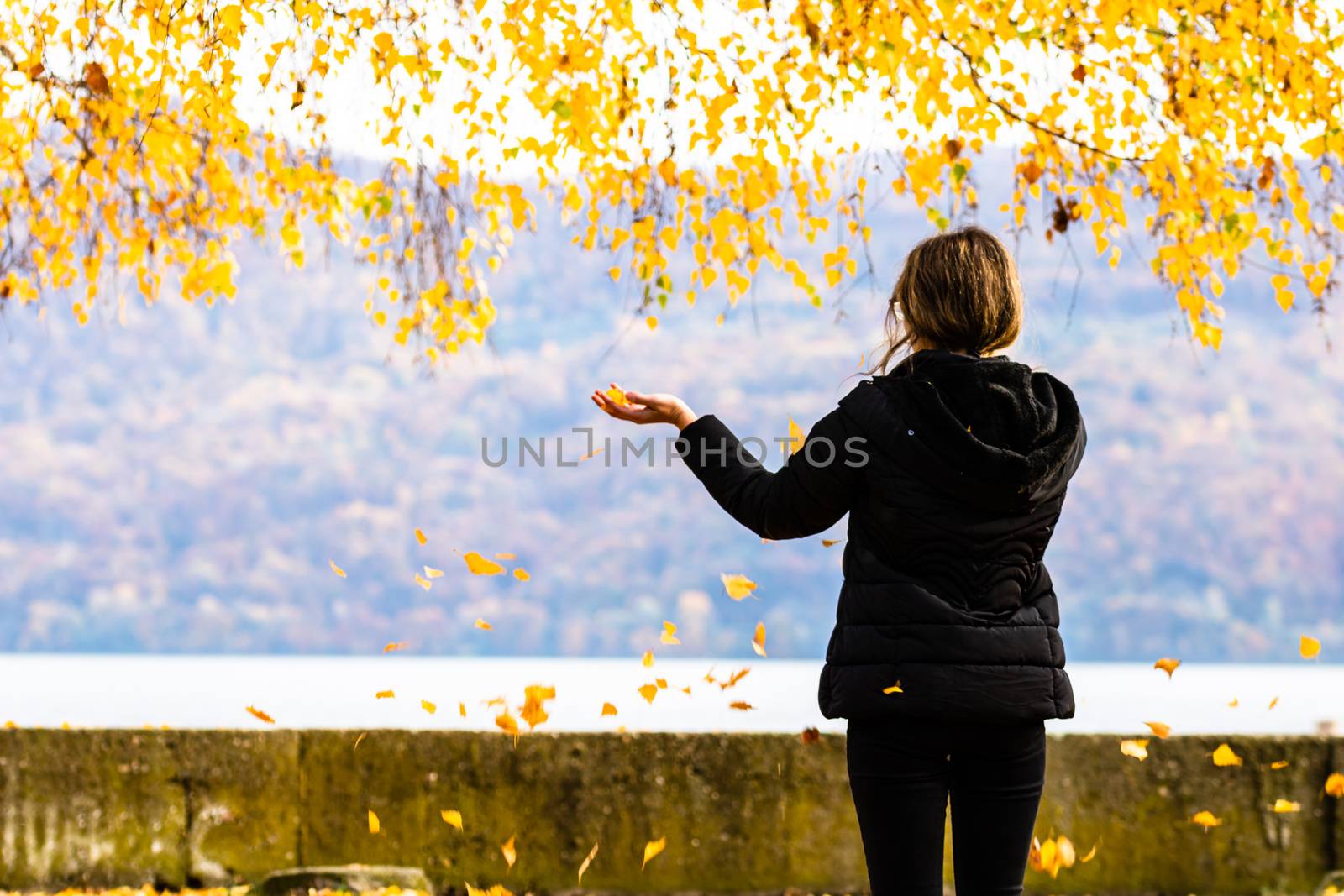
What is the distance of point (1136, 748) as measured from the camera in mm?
4578

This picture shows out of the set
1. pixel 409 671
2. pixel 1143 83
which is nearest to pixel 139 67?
pixel 1143 83

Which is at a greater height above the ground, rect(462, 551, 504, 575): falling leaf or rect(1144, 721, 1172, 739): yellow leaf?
rect(462, 551, 504, 575): falling leaf

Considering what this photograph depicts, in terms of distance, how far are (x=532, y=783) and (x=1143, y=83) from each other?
334 centimetres

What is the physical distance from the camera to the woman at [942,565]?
1.98 metres

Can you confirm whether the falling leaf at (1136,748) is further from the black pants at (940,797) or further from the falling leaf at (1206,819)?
the black pants at (940,797)

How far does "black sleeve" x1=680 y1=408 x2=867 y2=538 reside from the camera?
202cm

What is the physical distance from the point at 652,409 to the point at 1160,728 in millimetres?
2985

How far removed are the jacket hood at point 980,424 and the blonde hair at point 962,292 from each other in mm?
42

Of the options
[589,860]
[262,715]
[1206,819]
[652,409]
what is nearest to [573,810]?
[589,860]

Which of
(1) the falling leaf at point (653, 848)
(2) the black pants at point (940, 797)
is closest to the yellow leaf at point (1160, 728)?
(1) the falling leaf at point (653, 848)

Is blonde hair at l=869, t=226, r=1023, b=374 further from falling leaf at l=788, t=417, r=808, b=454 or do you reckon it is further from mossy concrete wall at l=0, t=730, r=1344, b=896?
mossy concrete wall at l=0, t=730, r=1344, b=896

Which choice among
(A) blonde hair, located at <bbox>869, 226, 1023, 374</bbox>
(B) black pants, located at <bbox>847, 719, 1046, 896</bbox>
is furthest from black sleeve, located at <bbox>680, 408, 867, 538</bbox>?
(B) black pants, located at <bbox>847, 719, 1046, 896</bbox>

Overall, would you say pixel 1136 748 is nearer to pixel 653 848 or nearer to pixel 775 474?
pixel 653 848

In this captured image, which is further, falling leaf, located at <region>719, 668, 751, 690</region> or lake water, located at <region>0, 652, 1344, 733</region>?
lake water, located at <region>0, 652, 1344, 733</region>
